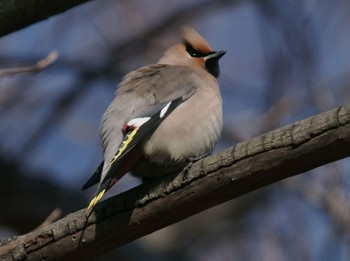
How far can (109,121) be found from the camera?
4277mm

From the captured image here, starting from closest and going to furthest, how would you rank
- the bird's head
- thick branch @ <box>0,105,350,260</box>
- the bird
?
thick branch @ <box>0,105,350,260</box>
the bird
the bird's head

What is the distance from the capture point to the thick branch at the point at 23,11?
4.26m

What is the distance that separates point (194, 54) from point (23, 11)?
4.18 feet

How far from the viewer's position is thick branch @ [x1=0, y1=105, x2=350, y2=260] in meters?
3.22

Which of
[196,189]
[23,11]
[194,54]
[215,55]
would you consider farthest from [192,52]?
[196,189]

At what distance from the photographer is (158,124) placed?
4.20 m

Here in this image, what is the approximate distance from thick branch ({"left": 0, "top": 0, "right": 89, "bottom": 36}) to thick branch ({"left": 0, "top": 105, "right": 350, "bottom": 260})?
1.07 metres

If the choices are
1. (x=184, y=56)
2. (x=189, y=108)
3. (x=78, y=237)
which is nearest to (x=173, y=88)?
(x=189, y=108)

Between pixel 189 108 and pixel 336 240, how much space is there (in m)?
1.91

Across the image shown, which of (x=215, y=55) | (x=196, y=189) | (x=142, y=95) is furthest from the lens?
(x=215, y=55)

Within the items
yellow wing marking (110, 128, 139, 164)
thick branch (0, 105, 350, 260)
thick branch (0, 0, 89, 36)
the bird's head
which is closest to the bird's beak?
the bird's head

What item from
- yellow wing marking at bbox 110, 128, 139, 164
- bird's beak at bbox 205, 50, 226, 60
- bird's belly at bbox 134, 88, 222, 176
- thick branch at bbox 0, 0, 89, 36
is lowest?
bird's beak at bbox 205, 50, 226, 60

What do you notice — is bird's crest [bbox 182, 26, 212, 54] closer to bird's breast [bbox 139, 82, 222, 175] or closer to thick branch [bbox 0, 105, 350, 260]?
bird's breast [bbox 139, 82, 222, 175]

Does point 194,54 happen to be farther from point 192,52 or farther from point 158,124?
point 158,124
